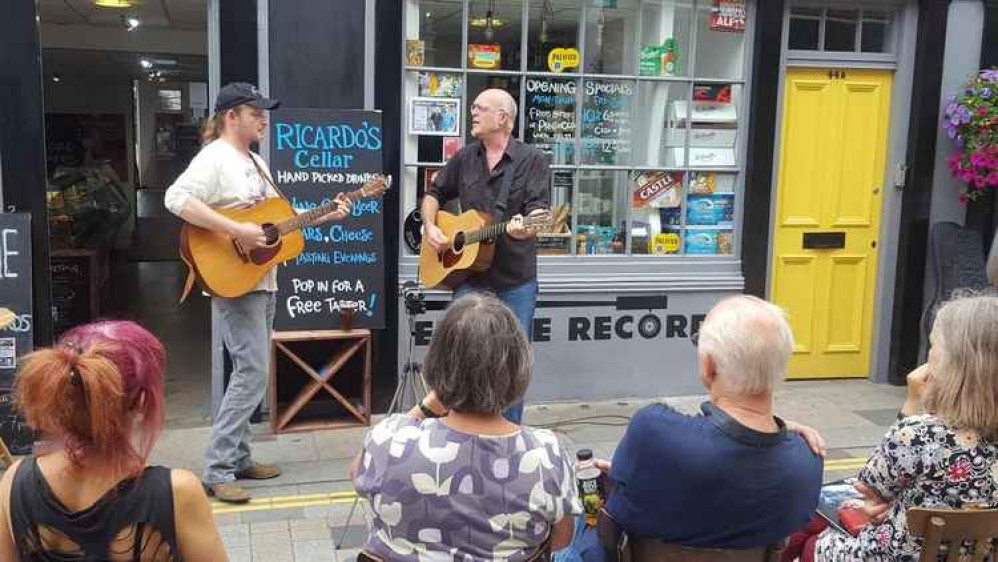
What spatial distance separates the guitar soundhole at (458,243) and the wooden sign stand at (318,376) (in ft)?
3.41

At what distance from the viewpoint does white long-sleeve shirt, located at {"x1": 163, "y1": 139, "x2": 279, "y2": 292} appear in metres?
4.31

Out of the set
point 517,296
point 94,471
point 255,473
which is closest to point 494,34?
point 517,296

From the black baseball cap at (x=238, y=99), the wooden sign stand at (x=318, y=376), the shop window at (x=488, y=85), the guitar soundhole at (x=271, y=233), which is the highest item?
the shop window at (x=488, y=85)

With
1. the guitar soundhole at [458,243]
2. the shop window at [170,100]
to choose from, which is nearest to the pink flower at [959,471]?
the guitar soundhole at [458,243]

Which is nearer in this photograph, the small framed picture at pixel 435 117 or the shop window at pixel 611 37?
the small framed picture at pixel 435 117

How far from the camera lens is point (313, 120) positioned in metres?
5.48

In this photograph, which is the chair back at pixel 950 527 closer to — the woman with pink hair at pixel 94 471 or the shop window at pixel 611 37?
the woman with pink hair at pixel 94 471

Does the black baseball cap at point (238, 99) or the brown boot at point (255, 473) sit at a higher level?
the black baseball cap at point (238, 99)

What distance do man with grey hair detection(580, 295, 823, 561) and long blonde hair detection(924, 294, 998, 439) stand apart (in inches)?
15.9

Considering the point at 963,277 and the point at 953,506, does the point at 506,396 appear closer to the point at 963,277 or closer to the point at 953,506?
the point at 953,506

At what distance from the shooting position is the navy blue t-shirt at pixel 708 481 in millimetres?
2307

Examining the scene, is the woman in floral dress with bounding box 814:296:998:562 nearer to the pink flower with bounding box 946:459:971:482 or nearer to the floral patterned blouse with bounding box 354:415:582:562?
the pink flower with bounding box 946:459:971:482

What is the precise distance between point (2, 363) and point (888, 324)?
5.64 m

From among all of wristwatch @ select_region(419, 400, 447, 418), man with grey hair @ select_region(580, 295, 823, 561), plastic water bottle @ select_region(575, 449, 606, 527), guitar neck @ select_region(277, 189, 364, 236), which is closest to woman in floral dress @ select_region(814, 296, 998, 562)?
man with grey hair @ select_region(580, 295, 823, 561)
